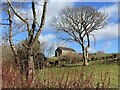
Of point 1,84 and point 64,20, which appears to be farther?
point 64,20

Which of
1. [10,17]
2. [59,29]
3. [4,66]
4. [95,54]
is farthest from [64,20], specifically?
[4,66]

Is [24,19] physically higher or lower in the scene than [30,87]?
higher

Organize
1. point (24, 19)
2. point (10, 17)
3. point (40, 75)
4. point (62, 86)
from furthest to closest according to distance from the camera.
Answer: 1. point (10, 17)
2. point (24, 19)
3. point (40, 75)
4. point (62, 86)

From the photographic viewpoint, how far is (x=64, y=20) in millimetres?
35906

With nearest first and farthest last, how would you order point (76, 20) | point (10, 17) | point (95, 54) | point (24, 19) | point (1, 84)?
point (1, 84) → point (24, 19) → point (10, 17) → point (76, 20) → point (95, 54)

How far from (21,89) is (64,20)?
30714 mm

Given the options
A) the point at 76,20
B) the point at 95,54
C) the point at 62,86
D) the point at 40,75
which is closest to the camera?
the point at 62,86

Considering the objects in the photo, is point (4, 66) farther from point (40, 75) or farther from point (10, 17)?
point (10, 17)

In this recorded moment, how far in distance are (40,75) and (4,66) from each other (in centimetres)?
92

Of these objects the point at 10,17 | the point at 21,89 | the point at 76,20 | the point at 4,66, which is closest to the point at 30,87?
the point at 21,89

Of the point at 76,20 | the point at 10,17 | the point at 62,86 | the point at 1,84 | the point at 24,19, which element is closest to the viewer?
the point at 62,86

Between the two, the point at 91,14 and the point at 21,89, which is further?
the point at 91,14

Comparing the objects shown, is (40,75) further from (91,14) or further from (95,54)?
(95,54)

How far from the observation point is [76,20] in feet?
114
